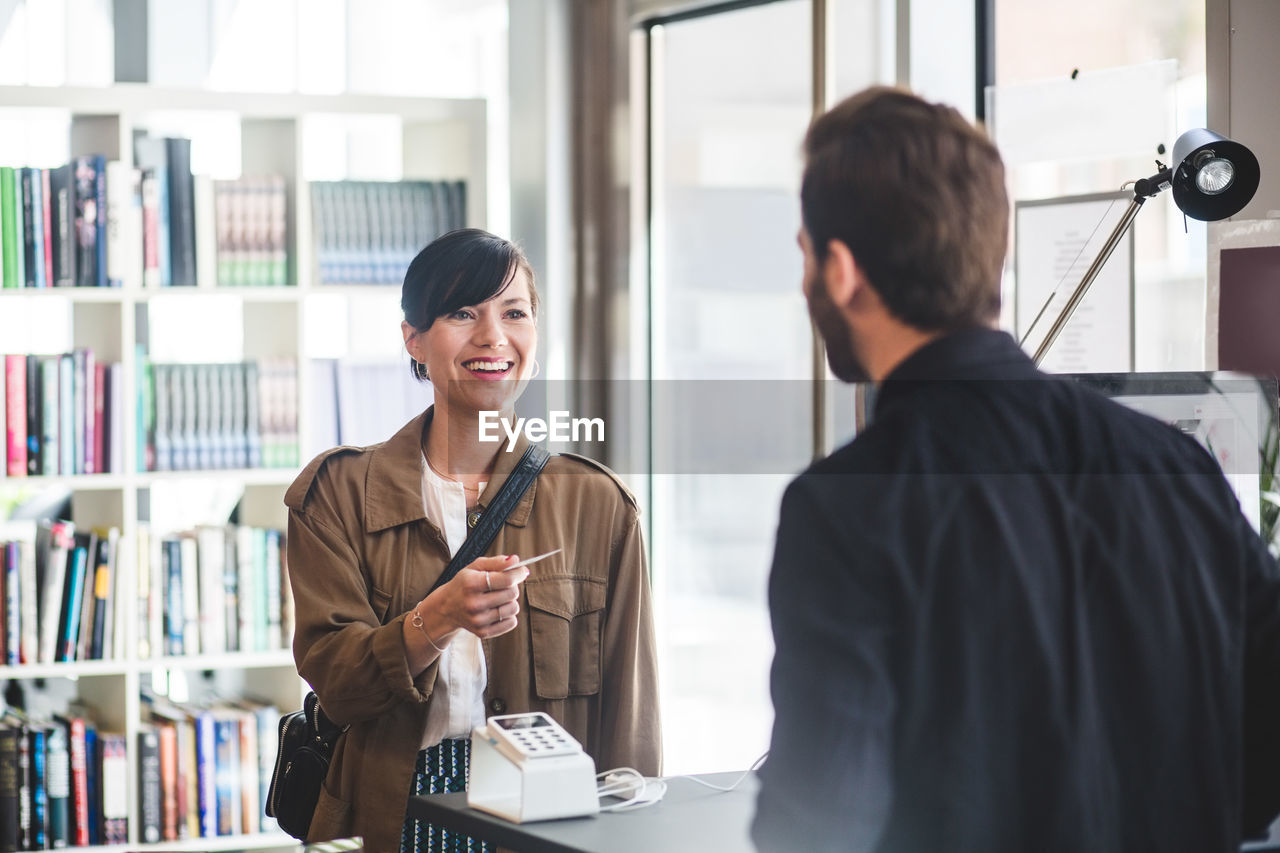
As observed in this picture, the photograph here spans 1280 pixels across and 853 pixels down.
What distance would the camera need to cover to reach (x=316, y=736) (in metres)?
2.04

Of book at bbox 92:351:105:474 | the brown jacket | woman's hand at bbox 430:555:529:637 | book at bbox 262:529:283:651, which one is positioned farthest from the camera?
book at bbox 262:529:283:651

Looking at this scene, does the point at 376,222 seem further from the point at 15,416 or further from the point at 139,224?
the point at 15,416

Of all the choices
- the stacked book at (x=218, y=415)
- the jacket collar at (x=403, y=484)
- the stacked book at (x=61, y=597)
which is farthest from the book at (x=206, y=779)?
the jacket collar at (x=403, y=484)

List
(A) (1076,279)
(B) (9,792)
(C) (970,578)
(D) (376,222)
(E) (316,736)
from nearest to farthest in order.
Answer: (C) (970,578) → (E) (316,736) → (A) (1076,279) → (B) (9,792) → (D) (376,222)

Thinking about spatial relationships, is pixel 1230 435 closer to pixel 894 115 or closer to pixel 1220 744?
pixel 1220 744

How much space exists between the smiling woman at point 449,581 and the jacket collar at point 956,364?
0.94 meters

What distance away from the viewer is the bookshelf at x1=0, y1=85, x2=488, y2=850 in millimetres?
3129

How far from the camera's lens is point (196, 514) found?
3.45m

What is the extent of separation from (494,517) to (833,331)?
0.94 m

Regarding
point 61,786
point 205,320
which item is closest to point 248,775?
point 61,786

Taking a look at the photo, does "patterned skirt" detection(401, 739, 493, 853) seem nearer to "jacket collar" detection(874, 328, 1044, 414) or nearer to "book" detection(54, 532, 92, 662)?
"jacket collar" detection(874, 328, 1044, 414)

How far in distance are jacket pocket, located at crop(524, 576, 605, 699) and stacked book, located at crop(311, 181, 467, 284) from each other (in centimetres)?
163

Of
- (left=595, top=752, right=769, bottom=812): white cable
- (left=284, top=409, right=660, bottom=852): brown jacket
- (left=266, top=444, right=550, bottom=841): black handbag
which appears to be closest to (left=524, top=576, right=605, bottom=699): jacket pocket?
(left=284, top=409, right=660, bottom=852): brown jacket

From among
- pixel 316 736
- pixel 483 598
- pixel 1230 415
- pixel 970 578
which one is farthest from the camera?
pixel 316 736
